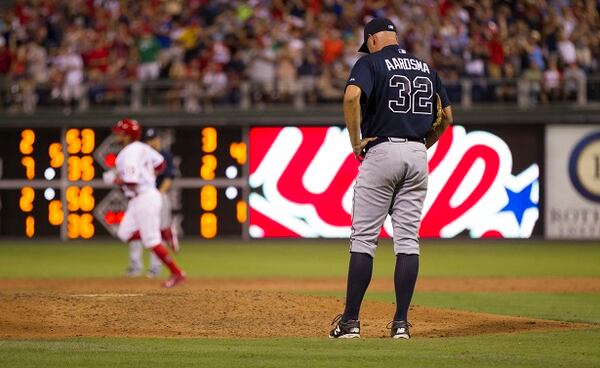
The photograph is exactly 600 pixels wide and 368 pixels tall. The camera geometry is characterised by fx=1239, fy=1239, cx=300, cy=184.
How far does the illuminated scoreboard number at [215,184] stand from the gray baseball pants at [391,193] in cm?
1403

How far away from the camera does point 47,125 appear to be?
2209 cm

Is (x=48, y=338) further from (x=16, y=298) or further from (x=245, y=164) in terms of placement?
(x=245, y=164)

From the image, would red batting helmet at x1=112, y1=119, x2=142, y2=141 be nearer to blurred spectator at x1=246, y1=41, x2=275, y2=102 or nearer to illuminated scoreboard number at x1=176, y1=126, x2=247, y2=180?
blurred spectator at x1=246, y1=41, x2=275, y2=102

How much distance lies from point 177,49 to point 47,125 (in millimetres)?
2686

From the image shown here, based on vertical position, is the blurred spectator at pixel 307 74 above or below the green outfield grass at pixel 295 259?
above

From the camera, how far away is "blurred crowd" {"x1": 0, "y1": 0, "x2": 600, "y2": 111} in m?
21.5

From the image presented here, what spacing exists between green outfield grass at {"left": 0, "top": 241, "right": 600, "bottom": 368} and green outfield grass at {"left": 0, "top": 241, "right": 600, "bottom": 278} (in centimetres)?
2

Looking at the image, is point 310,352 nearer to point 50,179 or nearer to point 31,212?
point 50,179

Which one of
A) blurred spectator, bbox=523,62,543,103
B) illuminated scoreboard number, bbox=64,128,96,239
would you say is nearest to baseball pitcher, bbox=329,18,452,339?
blurred spectator, bbox=523,62,543,103

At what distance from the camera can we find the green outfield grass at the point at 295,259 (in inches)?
668

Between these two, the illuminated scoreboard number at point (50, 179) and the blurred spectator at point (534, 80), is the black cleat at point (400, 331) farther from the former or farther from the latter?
the illuminated scoreboard number at point (50, 179)

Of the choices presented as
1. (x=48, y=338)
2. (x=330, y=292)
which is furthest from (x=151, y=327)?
(x=330, y=292)

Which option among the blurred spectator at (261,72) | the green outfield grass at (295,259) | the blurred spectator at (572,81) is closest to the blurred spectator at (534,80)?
the blurred spectator at (572,81)

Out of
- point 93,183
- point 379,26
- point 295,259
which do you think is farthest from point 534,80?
point 379,26
